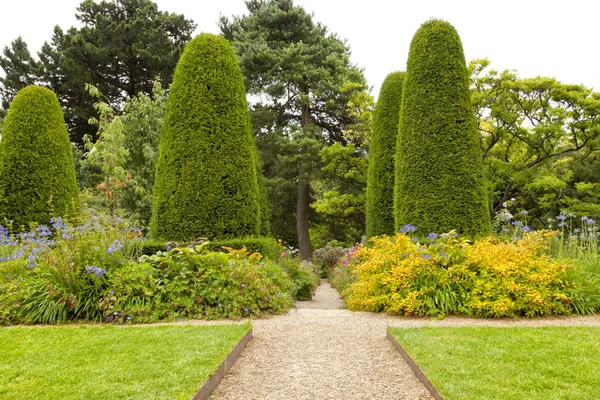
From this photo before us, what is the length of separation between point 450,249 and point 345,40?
674 inches

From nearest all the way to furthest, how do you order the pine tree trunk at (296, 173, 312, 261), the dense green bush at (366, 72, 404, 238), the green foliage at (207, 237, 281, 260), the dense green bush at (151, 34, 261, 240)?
the green foliage at (207, 237, 281, 260), the dense green bush at (151, 34, 261, 240), the dense green bush at (366, 72, 404, 238), the pine tree trunk at (296, 173, 312, 261)

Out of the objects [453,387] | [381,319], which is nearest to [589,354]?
[453,387]

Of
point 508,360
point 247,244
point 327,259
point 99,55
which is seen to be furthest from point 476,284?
point 99,55

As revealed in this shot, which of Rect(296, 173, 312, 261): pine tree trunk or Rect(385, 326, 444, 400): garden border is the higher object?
Rect(296, 173, 312, 261): pine tree trunk

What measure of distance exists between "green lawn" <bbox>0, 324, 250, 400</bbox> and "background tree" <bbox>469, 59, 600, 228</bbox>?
41.6 feet

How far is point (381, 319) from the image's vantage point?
221 inches

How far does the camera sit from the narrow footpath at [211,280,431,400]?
317 cm

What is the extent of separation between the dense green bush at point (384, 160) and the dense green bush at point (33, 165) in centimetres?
727

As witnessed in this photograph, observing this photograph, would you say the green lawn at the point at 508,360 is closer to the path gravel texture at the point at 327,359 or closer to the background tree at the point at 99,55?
the path gravel texture at the point at 327,359

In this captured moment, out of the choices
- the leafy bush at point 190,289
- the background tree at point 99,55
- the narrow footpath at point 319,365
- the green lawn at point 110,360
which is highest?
the background tree at point 99,55

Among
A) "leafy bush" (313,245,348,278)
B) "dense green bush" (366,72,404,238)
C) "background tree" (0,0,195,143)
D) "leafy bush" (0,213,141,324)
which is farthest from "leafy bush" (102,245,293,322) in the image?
"background tree" (0,0,195,143)

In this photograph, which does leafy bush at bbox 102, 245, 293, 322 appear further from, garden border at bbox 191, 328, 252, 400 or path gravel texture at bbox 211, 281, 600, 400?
garden border at bbox 191, 328, 252, 400

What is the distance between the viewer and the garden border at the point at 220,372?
286cm

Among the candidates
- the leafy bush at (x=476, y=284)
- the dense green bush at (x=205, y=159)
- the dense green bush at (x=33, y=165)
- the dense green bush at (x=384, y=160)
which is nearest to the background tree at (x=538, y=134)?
the dense green bush at (x=384, y=160)
